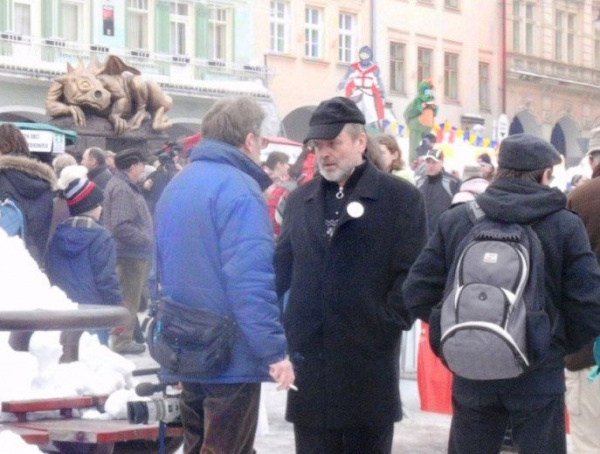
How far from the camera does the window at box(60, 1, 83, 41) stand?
36938mm

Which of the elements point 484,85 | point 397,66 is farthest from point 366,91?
point 484,85

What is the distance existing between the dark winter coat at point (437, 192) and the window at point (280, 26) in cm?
2996

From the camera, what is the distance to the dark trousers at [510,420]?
5.55 metres

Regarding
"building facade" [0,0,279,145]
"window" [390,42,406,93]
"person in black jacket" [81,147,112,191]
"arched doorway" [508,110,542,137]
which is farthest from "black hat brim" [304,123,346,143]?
"arched doorway" [508,110,542,137]

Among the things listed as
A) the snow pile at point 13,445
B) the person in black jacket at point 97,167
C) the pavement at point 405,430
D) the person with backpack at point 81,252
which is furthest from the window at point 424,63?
the snow pile at point 13,445

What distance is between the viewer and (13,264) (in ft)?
22.1

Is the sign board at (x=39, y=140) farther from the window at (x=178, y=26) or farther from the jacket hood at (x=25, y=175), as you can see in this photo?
the window at (x=178, y=26)

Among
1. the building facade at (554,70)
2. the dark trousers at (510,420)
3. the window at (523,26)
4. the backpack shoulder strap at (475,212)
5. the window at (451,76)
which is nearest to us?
the dark trousers at (510,420)

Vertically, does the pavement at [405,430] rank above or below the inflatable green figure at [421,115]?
below

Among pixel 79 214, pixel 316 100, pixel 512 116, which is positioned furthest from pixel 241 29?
pixel 79 214

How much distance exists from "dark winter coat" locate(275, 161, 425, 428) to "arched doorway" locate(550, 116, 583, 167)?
167 ft

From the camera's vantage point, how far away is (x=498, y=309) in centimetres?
541

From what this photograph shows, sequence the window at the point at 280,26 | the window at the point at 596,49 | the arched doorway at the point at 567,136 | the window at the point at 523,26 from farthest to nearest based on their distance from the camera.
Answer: the window at the point at 596,49, the arched doorway at the point at 567,136, the window at the point at 523,26, the window at the point at 280,26

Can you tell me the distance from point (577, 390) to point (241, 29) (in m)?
35.7
